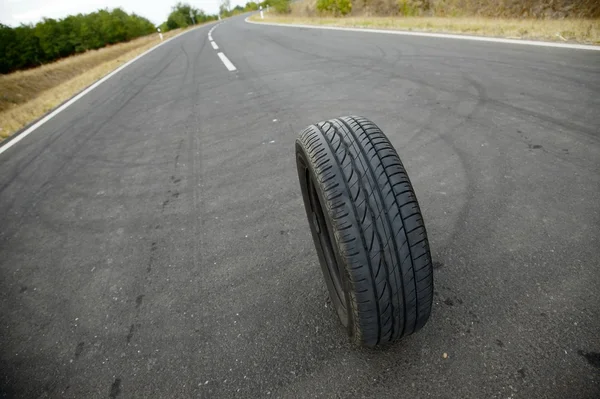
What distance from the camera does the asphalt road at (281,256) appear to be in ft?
4.72

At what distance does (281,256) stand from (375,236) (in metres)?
1.04

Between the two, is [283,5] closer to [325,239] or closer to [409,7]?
[409,7]

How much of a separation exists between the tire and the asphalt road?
0.91ft

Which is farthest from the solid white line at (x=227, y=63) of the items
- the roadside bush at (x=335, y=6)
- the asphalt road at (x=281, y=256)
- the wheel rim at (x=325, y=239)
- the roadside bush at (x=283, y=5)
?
the roadside bush at (x=283, y=5)

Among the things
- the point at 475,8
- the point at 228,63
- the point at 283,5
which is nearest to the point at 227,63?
the point at 228,63

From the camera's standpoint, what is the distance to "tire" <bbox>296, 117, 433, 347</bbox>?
1235 mm

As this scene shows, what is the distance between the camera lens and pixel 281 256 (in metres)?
2.15

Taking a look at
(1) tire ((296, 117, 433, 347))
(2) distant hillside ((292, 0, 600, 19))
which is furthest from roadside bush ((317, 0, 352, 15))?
(1) tire ((296, 117, 433, 347))

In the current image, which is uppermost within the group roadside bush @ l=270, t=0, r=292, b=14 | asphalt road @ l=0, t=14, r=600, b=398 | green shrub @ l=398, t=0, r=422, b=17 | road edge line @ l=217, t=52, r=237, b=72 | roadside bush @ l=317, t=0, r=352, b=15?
roadside bush @ l=270, t=0, r=292, b=14

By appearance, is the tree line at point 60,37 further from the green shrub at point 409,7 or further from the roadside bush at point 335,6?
the green shrub at point 409,7

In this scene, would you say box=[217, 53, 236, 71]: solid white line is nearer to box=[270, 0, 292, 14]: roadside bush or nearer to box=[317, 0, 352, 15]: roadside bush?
box=[317, 0, 352, 15]: roadside bush

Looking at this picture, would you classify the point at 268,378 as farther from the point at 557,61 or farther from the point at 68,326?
the point at 557,61

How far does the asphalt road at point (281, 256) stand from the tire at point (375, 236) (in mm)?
278

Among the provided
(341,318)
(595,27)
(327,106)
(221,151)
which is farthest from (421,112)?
(595,27)
